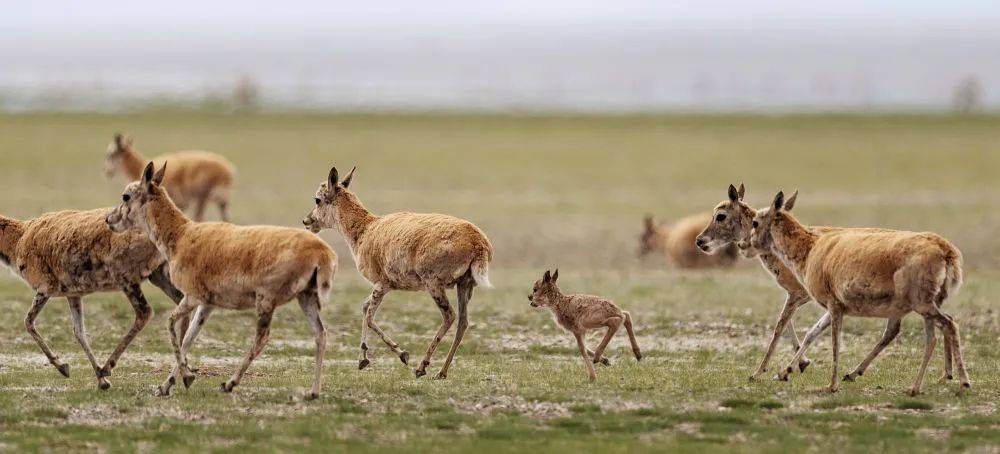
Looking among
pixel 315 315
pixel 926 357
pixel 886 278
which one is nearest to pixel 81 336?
pixel 315 315

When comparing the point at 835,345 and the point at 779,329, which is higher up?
the point at 835,345

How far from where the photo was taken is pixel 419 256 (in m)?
16.2

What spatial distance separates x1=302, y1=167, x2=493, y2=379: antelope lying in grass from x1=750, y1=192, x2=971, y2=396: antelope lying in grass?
3.57 metres

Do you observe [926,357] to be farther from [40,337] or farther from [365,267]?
[40,337]

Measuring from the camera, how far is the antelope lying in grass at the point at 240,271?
14.2 m

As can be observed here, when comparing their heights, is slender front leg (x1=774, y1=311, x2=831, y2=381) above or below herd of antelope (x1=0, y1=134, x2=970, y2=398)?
below

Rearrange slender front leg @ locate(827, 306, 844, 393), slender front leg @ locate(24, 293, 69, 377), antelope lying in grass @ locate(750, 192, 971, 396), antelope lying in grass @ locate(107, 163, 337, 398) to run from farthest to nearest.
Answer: slender front leg @ locate(24, 293, 69, 377) < slender front leg @ locate(827, 306, 844, 393) < antelope lying in grass @ locate(750, 192, 971, 396) < antelope lying in grass @ locate(107, 163, 337, 398)

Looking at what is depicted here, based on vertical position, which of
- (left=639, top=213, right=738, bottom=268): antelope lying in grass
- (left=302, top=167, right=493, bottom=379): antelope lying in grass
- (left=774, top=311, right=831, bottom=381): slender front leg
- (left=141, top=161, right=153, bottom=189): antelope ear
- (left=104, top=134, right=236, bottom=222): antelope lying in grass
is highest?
(left=141, top=161, right=153, bottom=189): antelope ear

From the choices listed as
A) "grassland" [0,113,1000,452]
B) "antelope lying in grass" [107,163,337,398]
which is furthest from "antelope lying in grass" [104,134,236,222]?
"antelope lying in grass" [107,163,337,398]

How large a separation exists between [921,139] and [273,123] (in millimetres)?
32852

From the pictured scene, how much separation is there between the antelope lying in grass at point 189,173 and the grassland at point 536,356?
3229mm

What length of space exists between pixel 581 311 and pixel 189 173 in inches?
711

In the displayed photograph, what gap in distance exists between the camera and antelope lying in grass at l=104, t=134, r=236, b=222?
32281 mm

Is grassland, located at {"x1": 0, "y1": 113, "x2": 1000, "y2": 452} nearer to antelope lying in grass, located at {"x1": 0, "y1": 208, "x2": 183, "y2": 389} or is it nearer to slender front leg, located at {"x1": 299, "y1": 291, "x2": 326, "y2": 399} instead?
slender front leg, located at {"x1": 299, "y1": 291, "x2": 326, "y2": 399}
